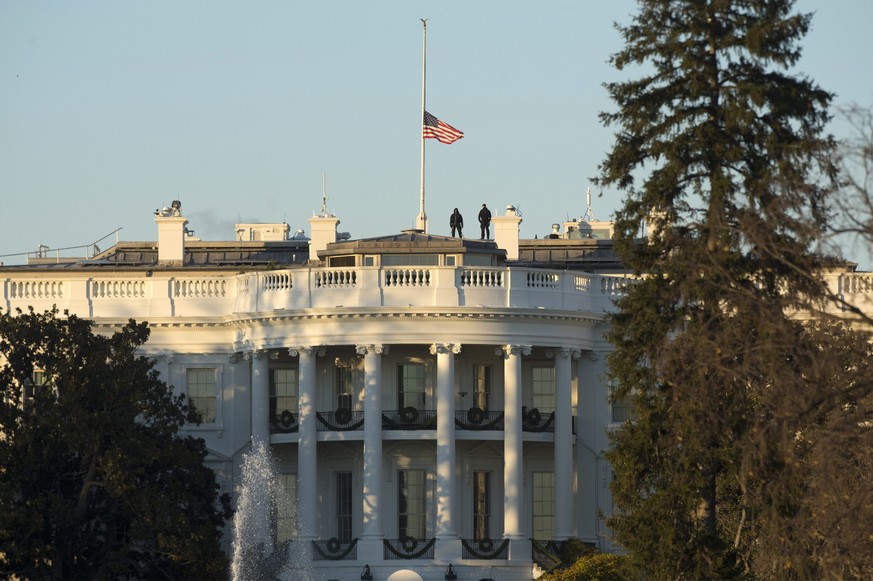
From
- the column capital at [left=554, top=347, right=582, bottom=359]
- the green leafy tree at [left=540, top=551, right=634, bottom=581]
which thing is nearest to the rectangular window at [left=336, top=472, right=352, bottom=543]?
the column capital at [left=554, top=347, right=582, bottom=359]

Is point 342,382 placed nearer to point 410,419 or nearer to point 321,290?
point 410,419

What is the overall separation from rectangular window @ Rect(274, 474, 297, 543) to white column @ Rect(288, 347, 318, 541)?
130 centimetres

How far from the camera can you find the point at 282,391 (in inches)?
3068

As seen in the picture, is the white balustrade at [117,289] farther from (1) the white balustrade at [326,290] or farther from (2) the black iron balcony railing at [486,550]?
(2) the black iron balcony railing at [486,550]

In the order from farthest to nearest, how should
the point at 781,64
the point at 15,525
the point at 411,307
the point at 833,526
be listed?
the point at 411,307 → the point at 15,525 → the point at 781,64 → the point at 833,526

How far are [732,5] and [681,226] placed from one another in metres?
5.10

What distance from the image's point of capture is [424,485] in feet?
252

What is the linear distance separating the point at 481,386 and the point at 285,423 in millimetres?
6212

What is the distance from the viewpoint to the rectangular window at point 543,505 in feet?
253

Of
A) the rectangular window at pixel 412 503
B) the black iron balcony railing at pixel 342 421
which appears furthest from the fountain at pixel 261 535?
the rectangular window at pixel 412 503

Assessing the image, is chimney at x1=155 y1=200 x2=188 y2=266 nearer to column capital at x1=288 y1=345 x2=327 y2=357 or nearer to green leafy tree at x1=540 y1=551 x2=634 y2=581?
column capital at x1=288 y1=345 x2=327 y2=357

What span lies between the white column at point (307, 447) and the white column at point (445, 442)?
12.4 ft

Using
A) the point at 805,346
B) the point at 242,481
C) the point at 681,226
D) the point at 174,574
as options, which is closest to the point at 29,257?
the point at 242,481

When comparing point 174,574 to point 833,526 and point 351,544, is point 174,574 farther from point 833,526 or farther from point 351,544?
point 833,526
